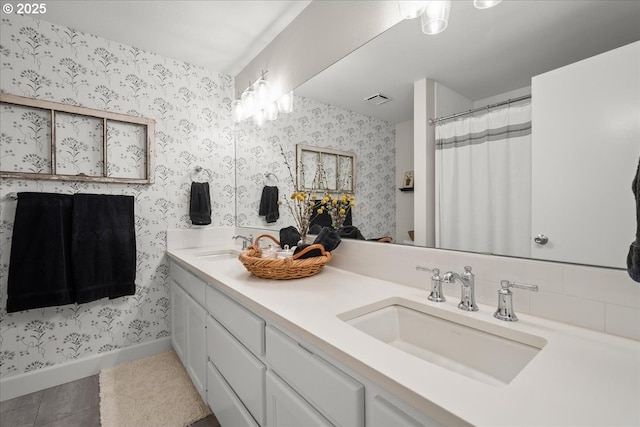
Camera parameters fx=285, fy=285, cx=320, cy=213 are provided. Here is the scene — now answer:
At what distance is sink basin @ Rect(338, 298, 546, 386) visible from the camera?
2.46ft

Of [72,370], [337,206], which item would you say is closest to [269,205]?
[337,206]

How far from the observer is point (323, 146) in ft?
5.36

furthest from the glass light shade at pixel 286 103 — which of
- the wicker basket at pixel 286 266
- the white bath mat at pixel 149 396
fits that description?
the white bath mat at pixel 149 396

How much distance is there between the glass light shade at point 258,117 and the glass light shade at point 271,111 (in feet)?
0.16

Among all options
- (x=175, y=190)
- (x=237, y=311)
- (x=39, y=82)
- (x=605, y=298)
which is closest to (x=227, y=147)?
(x=175, y=190)

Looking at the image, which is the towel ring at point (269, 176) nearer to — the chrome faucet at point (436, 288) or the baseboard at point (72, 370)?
the chrome faucet at point (436, 288)

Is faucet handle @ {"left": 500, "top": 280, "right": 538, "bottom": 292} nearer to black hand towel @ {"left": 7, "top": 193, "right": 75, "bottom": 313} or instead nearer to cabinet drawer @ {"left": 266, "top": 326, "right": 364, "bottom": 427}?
cabinet drawer @ {"left": 266, "top": 326, "right": 364, "bottom": 427}

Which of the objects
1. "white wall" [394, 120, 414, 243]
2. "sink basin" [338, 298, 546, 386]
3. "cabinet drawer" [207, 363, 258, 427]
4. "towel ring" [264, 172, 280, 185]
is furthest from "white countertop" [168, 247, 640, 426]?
"towel ring" [264, 172, 280, 185]

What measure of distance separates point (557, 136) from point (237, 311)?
1.21 metres

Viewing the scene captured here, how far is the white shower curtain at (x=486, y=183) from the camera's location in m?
0.88

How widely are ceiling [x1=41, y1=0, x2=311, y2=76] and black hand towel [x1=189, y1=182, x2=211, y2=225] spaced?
1.01 metres

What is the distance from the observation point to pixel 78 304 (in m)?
1.82

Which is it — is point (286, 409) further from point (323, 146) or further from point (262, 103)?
point (262, 103)

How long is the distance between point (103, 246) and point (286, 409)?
5.59ft
